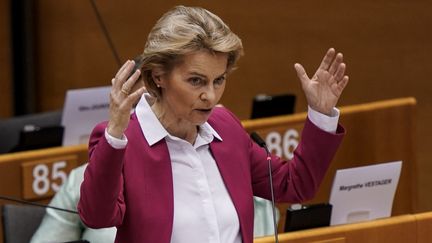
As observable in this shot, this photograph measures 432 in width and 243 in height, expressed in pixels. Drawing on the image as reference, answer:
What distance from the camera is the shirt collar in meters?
2.00

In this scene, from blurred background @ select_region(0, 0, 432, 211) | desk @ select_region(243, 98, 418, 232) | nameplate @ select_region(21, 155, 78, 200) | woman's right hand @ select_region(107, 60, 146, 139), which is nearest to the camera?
woman's right hand @ select_region(107, 60, 146, 139)

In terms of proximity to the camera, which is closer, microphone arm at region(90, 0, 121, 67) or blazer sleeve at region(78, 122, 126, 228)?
blazer sleeve at region(78, 122, 126, 228)

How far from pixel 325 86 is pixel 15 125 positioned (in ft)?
6.43

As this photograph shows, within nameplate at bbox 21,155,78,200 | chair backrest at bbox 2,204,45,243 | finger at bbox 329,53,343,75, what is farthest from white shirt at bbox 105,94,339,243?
nameplate at bbox 21,155,78,200

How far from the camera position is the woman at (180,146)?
1859 mm

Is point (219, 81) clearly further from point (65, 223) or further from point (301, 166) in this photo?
point (65, 223)

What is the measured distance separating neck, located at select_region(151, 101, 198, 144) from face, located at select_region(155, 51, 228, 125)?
48 millimetres

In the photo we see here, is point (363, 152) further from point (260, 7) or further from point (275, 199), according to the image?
point (275, 199)

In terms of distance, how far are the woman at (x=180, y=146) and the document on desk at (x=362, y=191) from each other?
2.68 ft

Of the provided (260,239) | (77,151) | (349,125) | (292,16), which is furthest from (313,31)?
(260,239)

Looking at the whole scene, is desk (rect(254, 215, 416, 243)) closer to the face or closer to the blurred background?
the face

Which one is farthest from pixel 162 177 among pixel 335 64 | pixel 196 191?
pixel 335 64

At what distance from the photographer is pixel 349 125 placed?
3930 millimetres

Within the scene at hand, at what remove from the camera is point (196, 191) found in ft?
6.55
